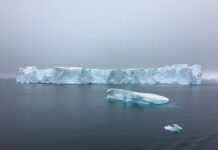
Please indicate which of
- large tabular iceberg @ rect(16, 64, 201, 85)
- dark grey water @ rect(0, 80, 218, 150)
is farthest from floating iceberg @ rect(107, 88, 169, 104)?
large tabular iceberg @ rect(16, 64, 201, 85)

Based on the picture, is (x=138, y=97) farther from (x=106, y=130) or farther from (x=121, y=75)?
(x=121, y=75)

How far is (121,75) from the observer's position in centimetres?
5091

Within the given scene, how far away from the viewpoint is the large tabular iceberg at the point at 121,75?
160ft

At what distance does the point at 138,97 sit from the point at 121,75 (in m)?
23.0

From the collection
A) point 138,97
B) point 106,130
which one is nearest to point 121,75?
point 138,97

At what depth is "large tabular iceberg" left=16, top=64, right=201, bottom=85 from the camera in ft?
160

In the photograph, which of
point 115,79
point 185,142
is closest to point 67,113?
point 185,142

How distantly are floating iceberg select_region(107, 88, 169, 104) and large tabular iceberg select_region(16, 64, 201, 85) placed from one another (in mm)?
17687

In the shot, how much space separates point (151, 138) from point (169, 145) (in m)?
1.61

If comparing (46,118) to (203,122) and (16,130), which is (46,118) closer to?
(16,130)

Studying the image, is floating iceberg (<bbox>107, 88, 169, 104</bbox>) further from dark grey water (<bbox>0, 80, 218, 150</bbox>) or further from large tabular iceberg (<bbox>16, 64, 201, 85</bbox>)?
large tabular iceberg (<bbox>16, 64, 201, 85</bbox>)

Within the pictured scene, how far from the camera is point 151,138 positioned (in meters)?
14.8

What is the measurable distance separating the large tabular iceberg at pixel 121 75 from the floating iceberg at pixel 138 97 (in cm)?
Answer: 1769

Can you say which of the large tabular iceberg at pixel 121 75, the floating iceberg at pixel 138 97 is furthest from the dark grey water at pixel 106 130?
the large tabular iceberg at pixel 121 75
